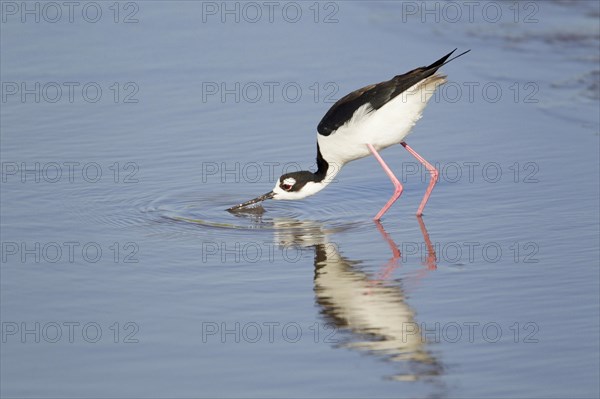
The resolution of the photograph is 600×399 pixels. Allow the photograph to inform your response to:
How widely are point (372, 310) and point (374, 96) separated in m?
2.84

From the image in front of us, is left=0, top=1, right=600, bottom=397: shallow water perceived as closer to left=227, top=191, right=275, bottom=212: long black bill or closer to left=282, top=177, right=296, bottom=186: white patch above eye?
left=227, top=191, right=275, bottom=212: long black bill

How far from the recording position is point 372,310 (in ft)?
26.4

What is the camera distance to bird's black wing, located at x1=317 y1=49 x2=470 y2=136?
1026cm

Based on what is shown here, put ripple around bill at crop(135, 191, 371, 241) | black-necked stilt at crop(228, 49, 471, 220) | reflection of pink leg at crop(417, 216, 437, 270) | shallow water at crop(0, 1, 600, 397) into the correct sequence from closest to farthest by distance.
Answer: shallow water at crop(0, 1, 600, 397)
reflection of pink leg at crop(417, 216, 437, 270)
ripple around bill at crop(135, 191, 371, 241)
black-necked stilt at crop(228, 49, 471, 220)

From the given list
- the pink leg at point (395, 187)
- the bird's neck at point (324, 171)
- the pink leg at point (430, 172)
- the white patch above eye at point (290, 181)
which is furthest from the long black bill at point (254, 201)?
the pink leg at point (430, 172)

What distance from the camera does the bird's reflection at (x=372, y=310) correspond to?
23.5 feet

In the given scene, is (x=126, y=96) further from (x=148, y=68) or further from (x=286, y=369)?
(x=286, y=369)

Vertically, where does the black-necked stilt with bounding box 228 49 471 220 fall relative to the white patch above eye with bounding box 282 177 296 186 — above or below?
above

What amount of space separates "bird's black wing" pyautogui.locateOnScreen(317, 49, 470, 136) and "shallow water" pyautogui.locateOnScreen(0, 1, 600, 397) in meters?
0.73

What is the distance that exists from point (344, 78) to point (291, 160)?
2317 mm

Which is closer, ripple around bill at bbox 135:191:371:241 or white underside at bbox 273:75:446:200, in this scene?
ripple around bill at bbox 135:191:371:241

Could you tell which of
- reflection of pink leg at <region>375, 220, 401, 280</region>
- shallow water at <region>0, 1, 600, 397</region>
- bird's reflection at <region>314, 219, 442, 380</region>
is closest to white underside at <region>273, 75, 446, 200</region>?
shallow water at <region>0, 1, 600, 397</region>

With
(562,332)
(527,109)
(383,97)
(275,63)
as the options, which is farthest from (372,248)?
(275,63)

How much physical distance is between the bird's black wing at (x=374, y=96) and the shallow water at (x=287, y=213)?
730 mm
